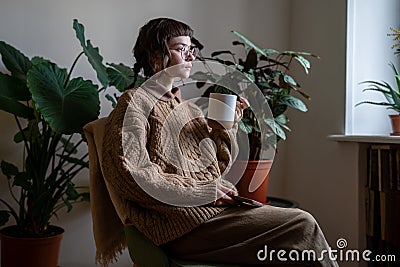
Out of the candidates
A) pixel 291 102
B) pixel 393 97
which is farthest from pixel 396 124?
pixel 291 102

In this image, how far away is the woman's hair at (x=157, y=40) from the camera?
1.43 metres

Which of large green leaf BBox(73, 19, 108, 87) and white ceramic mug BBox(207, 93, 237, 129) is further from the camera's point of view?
large green leaf BBox(73, 19, 108, 87)

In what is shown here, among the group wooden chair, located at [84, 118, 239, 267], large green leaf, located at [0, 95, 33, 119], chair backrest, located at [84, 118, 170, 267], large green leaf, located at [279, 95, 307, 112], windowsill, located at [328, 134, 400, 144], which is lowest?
wooden chair, located at [84, 118, 239, 267]

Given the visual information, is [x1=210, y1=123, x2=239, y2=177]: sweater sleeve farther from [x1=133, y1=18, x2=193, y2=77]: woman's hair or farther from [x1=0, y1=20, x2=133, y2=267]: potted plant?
[x1=0, y1=20, x2=133, y2=267]: potted plant

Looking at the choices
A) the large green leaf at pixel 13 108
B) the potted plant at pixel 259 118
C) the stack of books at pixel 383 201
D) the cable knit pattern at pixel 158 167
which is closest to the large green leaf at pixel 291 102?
the potted plant at pixel 259 118

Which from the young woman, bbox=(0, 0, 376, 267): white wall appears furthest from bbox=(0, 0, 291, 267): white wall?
the young woman

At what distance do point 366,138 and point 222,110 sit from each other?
76 cm

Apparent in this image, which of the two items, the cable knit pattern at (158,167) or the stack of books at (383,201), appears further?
the stack of books at (383,201)

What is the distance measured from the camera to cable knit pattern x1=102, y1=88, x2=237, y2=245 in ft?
3.92

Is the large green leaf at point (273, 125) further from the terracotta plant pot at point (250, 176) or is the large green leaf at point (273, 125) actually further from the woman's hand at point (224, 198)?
the woman's hand at point (224, 198)

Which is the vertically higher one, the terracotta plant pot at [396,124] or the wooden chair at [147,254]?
the terracotta plant pot at [396,124]

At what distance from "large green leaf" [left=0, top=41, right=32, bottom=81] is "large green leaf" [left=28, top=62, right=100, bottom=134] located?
6.9 inches

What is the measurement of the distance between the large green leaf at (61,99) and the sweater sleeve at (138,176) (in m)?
0.37

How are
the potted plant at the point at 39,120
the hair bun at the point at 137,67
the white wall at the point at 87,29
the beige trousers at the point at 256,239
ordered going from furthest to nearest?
the white wall at the point at 87,29
the potted plant at the point at 39,120
the hair bun at the point at 137,67
the beige trousers at the point at 256,239
